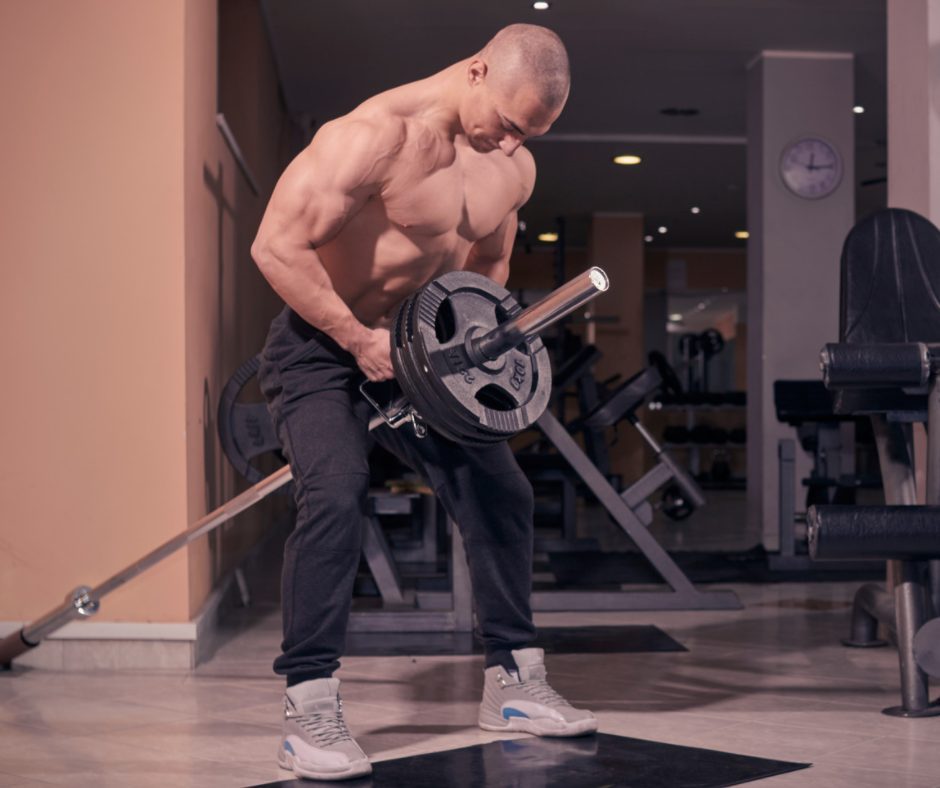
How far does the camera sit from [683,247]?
1481cm

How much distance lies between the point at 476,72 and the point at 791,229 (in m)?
4.79

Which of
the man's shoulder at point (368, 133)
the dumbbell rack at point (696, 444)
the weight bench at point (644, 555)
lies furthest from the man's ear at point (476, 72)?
the dumbbell rack at point (696, 444)

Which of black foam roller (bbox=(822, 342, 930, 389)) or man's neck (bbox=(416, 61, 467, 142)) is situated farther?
black foam roller (bbox=(822, 342, 930, 389))

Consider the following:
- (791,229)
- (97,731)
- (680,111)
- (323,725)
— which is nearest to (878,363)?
(323,725)

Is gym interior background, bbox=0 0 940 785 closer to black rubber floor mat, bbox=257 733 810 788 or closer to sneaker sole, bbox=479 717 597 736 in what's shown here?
black rubber floor mat, bbox=257 733 810 788

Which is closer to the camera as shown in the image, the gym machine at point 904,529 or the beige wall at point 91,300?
the gym machine at point 904,529

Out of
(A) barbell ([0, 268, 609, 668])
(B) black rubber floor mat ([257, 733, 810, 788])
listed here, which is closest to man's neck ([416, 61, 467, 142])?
(A) barbell ([0, 268, 609, 668])

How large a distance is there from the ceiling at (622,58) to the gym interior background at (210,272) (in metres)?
0.03

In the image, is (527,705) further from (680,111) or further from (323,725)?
(680,111)

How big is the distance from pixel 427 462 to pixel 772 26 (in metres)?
4.60

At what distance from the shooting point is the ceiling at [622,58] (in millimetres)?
5988

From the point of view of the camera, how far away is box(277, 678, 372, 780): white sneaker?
6.52ft

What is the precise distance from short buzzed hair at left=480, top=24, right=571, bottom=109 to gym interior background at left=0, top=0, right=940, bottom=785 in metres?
1.17

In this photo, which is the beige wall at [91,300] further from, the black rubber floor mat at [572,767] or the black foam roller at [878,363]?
the black foam roller at [878,363]
